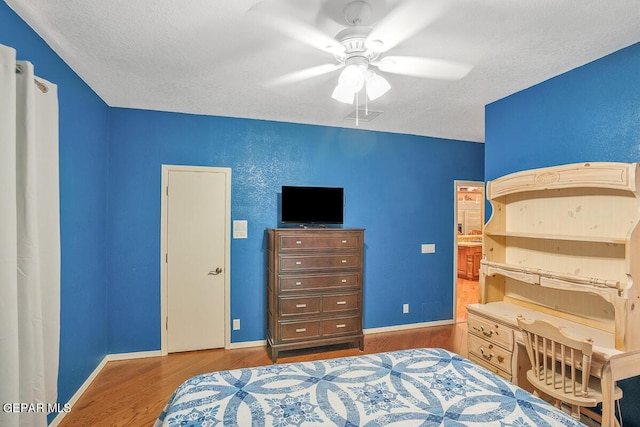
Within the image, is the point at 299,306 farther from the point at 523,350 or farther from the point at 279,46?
the point at 279,46

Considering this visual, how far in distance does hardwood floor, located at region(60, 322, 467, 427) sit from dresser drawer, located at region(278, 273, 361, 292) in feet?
2.56

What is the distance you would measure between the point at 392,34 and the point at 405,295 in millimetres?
3458

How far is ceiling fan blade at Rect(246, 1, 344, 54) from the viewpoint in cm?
178

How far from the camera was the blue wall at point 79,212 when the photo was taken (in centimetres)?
232

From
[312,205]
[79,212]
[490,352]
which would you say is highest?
[312,205]

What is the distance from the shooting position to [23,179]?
1627mm

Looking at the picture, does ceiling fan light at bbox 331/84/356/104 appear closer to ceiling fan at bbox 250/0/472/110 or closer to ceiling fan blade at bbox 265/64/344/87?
ceiling fan at bbox 250/0/472/110

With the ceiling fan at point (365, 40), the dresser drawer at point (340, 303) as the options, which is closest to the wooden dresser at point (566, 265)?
the ceiling fan at point (365, 40)

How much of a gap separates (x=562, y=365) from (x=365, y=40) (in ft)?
7.36

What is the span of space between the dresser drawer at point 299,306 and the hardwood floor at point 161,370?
0.52 meters

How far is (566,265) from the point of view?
2.46m

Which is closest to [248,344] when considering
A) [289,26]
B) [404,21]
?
[289,26]

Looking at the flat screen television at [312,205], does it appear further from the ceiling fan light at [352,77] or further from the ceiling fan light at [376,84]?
the ceiling fan light at [352,77]

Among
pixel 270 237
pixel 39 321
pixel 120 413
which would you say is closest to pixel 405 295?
pixel 270 237
